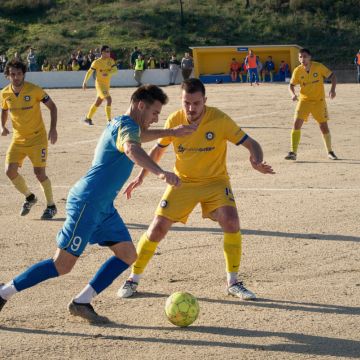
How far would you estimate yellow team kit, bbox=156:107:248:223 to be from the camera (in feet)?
24.9

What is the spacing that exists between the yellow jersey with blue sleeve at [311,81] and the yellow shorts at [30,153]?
6.15 m

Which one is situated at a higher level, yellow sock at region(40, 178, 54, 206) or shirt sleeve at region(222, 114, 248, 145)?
shirt sleeve at region(222, 114, 248, 145)

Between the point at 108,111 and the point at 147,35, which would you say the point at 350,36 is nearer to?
the point at 147,35

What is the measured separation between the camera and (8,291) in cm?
679

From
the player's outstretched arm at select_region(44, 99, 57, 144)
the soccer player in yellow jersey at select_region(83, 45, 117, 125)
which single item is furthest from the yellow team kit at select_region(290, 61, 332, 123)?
the soccer player in yellow jersey at select_region(83, 45, 117, 125)

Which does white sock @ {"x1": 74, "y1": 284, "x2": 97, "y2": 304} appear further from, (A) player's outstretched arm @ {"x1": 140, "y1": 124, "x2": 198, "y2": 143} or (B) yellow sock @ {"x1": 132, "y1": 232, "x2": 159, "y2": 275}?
(A) player's outstretched arm @ {"x1": 140, "y1": 124, "x2": 198, "y2": 143}

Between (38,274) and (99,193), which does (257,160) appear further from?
(38,274)

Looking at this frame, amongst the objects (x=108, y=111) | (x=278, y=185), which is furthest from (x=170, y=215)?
(x=108, y=111)

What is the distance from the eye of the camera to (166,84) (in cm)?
4356

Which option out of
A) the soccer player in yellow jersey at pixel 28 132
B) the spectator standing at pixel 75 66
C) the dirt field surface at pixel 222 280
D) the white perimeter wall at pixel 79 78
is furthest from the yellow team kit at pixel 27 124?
the spectator standing at pixel 75 66

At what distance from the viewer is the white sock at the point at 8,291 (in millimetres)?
6766

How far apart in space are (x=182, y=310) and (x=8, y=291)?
1.45m

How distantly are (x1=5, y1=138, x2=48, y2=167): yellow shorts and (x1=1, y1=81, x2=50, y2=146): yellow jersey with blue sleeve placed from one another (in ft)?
0.23

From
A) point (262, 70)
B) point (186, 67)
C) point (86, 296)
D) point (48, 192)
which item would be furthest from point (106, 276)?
point (262, 70)
